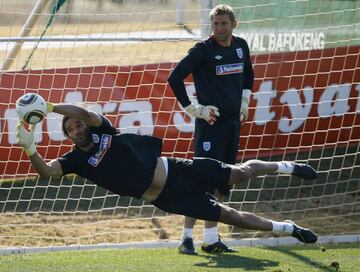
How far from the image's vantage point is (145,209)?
10031 mm

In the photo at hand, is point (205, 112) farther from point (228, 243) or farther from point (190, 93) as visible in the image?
point (190, 93)

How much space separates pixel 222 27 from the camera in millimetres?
8102

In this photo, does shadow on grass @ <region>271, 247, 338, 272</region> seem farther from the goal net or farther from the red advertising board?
the red advertising board

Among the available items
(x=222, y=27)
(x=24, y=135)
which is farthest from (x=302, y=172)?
(x=24, y=135)

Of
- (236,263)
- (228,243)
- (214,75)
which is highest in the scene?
(214,75)

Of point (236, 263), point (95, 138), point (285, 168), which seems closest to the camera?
point (95, 138)

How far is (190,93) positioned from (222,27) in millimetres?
2652

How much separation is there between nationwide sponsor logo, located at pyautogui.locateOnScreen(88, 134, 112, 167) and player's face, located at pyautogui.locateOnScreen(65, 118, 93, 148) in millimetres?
107

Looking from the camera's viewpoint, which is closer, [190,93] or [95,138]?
[95,138]

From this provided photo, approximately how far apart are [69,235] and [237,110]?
2.18m

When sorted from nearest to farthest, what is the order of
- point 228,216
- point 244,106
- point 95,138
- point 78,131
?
point 78,131, point 95,138, point 228,216, point 244,106

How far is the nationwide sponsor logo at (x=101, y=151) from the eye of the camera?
7.27 metres

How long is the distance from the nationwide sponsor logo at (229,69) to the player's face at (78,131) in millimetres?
1497

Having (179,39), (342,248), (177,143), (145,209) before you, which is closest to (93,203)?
(145,209)
